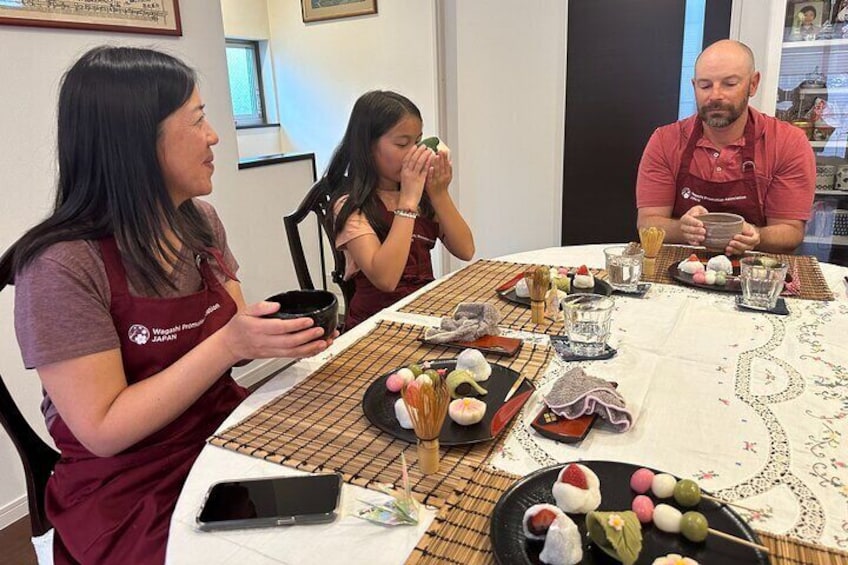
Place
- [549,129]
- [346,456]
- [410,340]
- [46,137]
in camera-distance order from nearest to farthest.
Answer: [346,456] < [410,340] < [46,137] < [549,129]

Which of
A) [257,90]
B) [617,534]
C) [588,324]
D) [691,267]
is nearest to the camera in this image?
[617,534]

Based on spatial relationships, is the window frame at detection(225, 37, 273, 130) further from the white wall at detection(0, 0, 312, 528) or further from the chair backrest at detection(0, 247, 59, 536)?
the chair backrest at detection(0, 247, 59, 536)

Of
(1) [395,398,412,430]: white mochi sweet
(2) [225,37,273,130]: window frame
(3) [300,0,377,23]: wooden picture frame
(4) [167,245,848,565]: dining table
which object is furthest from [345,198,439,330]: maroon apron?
(2) [225,37,273,130]: window frame

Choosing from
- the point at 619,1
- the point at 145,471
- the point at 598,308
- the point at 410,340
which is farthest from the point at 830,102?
the point at 145,471

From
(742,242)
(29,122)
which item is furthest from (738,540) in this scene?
(29,122)

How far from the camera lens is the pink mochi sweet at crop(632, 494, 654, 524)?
2.26ft

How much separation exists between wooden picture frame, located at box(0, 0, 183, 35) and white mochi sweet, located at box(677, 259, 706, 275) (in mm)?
1905

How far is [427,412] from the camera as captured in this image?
75cm

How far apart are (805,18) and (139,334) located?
305 centimetres

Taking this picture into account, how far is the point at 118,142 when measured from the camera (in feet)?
3.16

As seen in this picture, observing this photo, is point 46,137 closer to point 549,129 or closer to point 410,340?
point 410,340

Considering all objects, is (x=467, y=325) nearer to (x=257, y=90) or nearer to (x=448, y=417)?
(x=448, y=417)

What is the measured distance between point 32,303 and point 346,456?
0.52m

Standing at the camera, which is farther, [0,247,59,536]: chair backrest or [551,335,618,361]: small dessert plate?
[551,335,618,361]: small dessert plate
